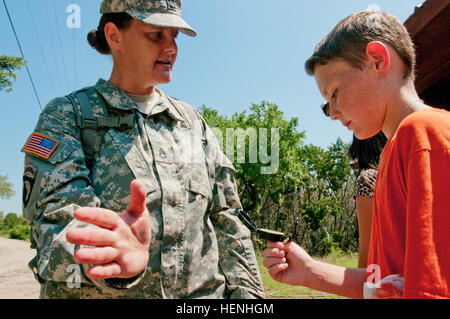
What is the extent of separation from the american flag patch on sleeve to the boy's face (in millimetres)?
1334

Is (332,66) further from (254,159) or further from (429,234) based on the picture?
(254,159)

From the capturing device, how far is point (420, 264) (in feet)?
3.30

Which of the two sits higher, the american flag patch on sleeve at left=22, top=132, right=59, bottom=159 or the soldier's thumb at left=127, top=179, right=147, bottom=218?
the american flag patch on sleeve at left=22, top=132, right=59, bottom=159

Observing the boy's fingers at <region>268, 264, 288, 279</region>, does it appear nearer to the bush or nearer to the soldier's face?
the soldier's face

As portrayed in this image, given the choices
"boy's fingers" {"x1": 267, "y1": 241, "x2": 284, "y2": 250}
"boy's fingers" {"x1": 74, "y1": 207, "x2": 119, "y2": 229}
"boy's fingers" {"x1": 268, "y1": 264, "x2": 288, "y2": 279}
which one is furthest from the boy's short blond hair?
"boy's fingers" {"x1": 74, "y1": 207, "x2": 119, "y2": 229}

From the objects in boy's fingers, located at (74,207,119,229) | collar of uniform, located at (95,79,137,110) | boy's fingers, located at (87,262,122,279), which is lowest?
boy's fingers, located at (87,262,122,279)

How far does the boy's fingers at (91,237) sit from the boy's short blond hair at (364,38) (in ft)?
4.11

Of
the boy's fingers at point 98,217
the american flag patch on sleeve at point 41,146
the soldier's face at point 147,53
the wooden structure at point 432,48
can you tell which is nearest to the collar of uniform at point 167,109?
the soldier's face at point 147,53

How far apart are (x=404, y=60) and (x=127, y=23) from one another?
1580mm

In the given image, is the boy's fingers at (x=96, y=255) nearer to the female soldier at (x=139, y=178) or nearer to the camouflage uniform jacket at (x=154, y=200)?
the female soldier at (x=139, y=178)

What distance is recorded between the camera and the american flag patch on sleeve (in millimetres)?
1656

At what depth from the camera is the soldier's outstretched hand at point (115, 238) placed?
106 centimetres
